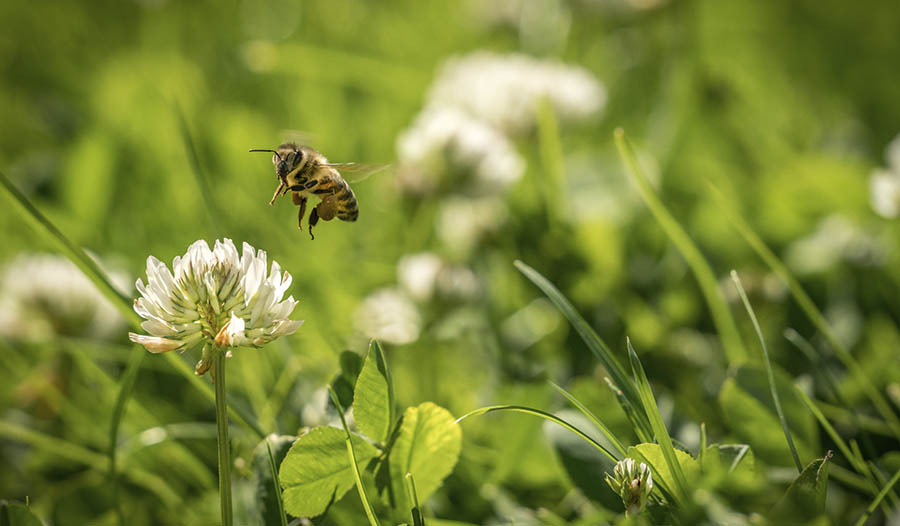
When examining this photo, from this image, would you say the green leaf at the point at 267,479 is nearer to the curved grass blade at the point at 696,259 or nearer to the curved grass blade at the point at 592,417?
the curved grass blade at the point at 592,417

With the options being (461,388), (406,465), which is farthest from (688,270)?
(406,465)

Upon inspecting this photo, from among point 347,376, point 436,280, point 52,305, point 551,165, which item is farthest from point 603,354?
point 52,305

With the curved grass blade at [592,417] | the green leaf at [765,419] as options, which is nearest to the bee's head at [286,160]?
the curved grass blade at [592,417]

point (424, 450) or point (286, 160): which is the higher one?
point (286, 160)

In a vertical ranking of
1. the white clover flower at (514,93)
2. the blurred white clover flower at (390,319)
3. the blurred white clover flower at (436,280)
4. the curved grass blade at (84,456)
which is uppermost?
the white clover flower at (514,93)

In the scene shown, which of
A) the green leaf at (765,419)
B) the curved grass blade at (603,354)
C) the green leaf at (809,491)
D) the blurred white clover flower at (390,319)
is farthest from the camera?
the blurred white clover flower at (390,319)

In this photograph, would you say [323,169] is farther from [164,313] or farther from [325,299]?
[325,299]

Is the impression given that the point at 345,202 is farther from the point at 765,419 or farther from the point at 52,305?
the point at 52,305
